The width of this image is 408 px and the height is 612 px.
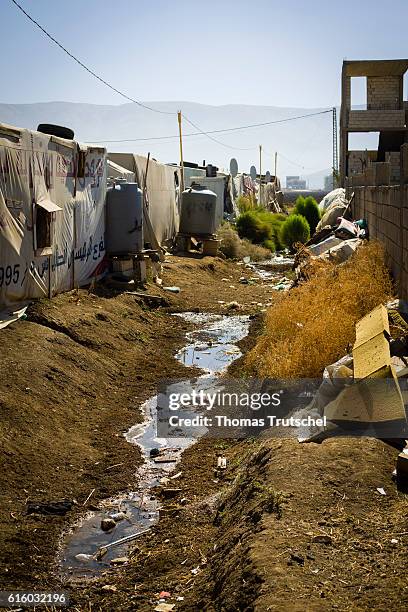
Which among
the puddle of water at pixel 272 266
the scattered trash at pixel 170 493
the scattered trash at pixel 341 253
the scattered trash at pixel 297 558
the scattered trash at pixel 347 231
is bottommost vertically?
the puddle of water at pixel 272 266

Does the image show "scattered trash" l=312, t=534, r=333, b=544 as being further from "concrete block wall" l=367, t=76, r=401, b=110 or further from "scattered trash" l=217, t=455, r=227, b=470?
"concrete block wall" l=367, t=76, r=401, b=110

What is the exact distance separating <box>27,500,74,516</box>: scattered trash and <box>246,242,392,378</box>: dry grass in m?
2.60

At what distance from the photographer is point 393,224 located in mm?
10344

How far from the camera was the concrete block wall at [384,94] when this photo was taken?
28094mm

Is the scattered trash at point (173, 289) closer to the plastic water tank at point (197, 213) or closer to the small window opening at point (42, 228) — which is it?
the small window opening at point (42, 228)

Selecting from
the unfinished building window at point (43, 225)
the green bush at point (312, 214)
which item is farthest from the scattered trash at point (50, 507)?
the green bush at point (312, 214)

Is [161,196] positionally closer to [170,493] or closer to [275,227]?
[275,227]

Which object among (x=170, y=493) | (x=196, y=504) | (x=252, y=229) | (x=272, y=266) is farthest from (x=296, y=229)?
(x=196, y=504)

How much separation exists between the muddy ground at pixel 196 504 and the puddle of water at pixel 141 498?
107 mm

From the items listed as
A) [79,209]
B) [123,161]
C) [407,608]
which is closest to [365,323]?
[407,608]

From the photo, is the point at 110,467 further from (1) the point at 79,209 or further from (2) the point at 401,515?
(1) the point at 79,209

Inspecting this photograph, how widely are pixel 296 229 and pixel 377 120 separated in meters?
4.34

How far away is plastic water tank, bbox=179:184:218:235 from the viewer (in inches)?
890

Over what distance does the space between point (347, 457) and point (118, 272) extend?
9.96 meters
